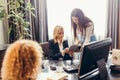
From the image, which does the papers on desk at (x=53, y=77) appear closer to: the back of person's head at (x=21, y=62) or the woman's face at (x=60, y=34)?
the back of person's head at (x=21, y=62)

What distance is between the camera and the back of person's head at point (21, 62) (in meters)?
1.38

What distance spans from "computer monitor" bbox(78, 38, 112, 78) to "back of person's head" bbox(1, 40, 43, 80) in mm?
590

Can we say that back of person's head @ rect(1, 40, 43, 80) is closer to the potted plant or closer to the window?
the potted plant

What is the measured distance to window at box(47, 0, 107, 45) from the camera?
4031mm

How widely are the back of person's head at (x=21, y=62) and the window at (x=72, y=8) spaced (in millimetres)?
2807

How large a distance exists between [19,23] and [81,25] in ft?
5.31

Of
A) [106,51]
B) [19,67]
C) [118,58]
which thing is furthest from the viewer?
[118,58]

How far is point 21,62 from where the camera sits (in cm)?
138

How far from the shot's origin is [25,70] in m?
1.40

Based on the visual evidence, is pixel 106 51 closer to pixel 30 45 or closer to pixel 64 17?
pixel 30 45

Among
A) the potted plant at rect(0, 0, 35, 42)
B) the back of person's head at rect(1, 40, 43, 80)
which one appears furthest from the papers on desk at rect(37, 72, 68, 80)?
the potted plant at rect(0, 0, 35, 42)

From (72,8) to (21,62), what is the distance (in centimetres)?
298

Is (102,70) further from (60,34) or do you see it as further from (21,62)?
(60,34)

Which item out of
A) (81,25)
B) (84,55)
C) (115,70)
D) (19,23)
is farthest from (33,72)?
(19,23)
